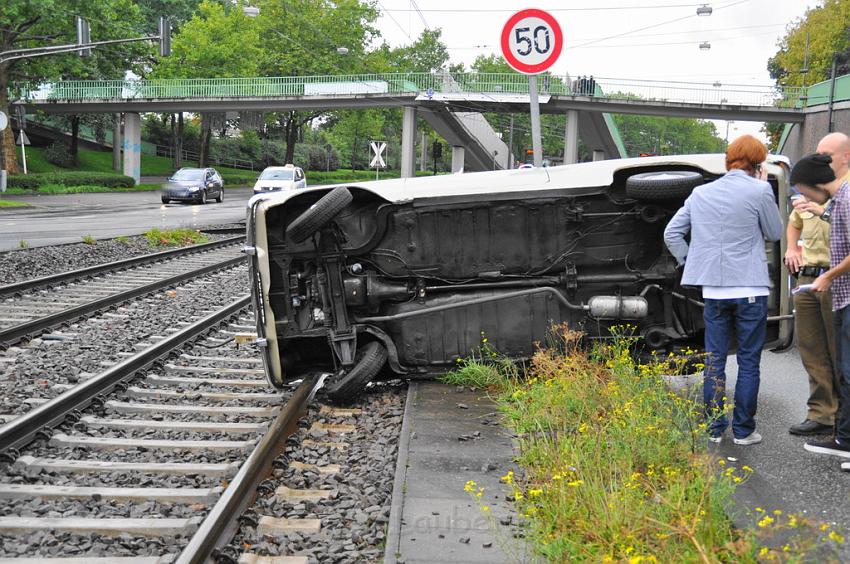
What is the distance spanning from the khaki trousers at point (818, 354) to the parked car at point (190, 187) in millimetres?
35641

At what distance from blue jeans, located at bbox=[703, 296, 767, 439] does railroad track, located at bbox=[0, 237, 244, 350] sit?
6811mm

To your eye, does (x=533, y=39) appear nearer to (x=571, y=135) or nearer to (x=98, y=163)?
(x=571, y=135)


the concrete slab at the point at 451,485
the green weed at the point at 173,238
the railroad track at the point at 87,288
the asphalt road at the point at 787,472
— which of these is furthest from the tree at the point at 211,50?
the asphalt road at the point at 787,472

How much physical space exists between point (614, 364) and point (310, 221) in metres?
2.41

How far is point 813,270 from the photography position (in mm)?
6047

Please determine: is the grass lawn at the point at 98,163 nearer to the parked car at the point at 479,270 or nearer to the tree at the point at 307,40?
the tree at the point at 307,40

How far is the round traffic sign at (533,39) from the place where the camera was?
30.1 feet

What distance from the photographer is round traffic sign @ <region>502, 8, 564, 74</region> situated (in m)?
9.18

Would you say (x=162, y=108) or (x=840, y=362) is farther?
(x=162, y=108)

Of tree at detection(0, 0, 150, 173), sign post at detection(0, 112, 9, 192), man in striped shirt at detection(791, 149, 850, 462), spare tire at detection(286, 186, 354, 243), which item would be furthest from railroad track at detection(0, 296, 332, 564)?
tree at detection(0, 0, 150, 173)

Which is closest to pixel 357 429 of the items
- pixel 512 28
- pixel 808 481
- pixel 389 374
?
pixel 389 374

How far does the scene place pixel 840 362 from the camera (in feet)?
18.0

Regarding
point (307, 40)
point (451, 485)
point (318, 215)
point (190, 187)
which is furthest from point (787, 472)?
point (307, 40)

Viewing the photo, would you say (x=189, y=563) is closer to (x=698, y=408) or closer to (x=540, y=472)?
(x=540, y=472)
